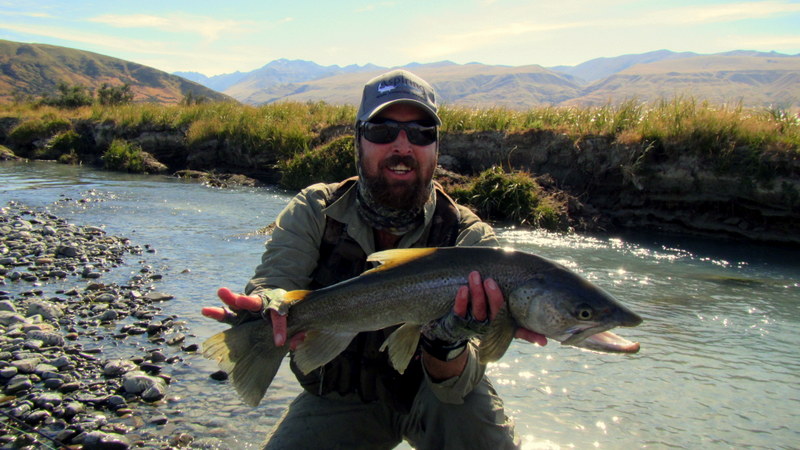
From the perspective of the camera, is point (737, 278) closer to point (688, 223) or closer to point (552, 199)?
point (688, 223)

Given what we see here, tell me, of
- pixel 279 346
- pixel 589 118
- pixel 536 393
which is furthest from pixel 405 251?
pixel 589 118

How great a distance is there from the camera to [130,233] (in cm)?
1058

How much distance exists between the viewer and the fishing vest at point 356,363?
3.37 m

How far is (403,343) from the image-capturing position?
281 cm

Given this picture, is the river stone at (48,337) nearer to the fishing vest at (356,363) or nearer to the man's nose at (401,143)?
the fishing vest at (356,363)

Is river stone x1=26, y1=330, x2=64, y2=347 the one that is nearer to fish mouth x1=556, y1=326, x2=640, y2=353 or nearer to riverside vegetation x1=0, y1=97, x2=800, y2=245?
fish mouth x1=556, y1=326, x2=640, y2=353

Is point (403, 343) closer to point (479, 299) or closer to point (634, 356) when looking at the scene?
point (479, 299)

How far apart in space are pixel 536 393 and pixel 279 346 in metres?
2.75

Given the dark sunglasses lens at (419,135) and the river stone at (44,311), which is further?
the river stone at (44,311)

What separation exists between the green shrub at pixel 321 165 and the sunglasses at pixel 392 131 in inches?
445

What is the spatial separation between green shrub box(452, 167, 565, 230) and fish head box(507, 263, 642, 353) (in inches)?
362

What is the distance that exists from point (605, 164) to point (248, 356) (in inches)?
448

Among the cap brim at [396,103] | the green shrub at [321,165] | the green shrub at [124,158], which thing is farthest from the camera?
the green shrub at [124,158]

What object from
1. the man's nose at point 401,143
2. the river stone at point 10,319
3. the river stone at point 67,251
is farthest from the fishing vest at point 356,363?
the river stone at point 67,251
